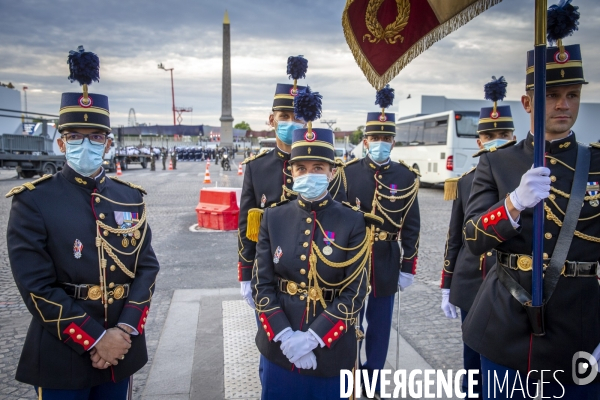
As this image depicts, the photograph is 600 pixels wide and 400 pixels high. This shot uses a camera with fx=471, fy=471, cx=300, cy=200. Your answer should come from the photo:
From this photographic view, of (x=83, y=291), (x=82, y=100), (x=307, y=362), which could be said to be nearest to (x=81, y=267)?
(x=83, y=291)

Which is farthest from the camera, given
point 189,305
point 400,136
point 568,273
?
point 400,136

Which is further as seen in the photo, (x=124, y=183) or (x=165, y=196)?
(x=165, y=196)

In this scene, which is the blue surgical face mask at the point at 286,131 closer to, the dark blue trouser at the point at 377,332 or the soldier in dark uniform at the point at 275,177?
the soldier in dark uniform at the point at 275,177

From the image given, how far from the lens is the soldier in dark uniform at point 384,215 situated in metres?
3.93

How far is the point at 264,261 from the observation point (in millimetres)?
2754

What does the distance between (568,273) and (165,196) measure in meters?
16.3

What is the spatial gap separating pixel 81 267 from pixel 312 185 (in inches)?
52.8

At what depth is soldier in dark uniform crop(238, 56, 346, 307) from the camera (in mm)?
3824

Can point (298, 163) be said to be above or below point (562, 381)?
above

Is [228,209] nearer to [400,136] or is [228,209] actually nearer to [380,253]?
[380,253]

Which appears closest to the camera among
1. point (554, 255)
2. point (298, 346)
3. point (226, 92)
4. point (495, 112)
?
point (554, 255)

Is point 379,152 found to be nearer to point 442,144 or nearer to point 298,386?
point 298,386

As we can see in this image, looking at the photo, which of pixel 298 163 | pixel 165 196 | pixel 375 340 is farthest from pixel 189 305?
pixel 165 196

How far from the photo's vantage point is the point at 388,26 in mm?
2609
